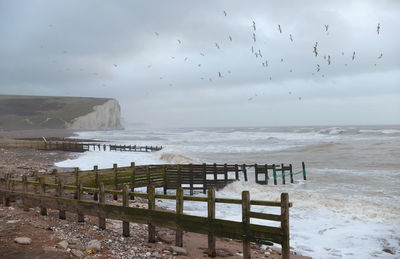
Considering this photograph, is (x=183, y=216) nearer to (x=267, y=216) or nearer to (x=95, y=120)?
(x=267, y=216)

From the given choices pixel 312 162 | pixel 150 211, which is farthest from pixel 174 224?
pixel 312 162

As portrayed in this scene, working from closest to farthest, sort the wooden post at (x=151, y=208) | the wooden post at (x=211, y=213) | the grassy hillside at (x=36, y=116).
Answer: the wooden post at (x=211, y=213)
the wooden post at (x=151, y=208)
the grassy hillside at (x=36, y=116)

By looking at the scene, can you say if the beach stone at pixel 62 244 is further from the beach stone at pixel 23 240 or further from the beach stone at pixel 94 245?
the beach stone at pixel 23 240

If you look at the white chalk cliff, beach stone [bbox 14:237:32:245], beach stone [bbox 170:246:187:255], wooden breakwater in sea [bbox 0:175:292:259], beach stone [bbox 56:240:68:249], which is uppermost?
the white chalk cliff

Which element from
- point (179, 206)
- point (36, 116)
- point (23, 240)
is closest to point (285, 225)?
point (179, 206)

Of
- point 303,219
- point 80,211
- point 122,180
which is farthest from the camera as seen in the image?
point 122,180

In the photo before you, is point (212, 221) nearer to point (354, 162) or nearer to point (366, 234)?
point (366, 234)

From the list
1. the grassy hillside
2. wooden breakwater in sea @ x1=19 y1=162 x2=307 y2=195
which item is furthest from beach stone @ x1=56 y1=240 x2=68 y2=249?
the grassy hillside

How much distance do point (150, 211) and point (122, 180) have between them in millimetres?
8547

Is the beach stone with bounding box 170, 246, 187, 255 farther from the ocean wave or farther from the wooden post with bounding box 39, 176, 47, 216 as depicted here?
the ocean wave

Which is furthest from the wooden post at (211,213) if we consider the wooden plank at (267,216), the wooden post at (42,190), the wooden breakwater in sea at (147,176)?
the wooden breakwater in sea at (147,176)

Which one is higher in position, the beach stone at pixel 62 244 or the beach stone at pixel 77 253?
the beach stone at pixel 62 244

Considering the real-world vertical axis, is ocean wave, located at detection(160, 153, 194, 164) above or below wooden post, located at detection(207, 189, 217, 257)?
below

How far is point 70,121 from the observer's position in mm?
176875
